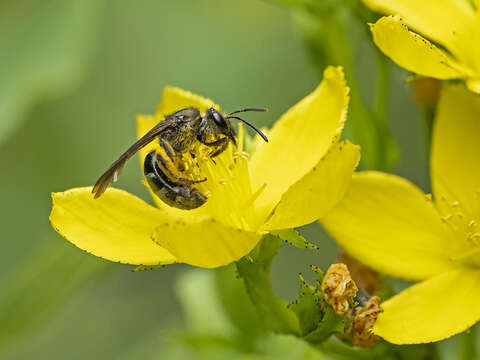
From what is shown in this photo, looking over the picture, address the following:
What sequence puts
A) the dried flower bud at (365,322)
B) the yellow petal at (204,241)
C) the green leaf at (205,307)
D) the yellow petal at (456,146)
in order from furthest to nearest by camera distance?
1. the green leaf at (205,307)
2. the yellow petal at (456,146)
3. the dried flower bud at (365,322)
4. the yellow petal at (204,241)

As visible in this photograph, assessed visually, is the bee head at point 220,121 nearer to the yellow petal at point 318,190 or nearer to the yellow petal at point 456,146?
the yellow petal at point 318,190

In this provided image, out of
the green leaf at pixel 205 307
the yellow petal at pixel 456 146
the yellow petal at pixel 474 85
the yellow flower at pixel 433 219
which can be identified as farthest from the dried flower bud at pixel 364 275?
the green leaf at pixel 205 307

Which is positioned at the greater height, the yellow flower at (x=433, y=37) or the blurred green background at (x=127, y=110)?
the yellow flower at (x=433, y=37)

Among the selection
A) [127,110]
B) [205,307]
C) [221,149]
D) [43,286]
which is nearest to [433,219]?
[221,149]

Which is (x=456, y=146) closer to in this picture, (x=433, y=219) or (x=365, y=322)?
(x=433, y=219)

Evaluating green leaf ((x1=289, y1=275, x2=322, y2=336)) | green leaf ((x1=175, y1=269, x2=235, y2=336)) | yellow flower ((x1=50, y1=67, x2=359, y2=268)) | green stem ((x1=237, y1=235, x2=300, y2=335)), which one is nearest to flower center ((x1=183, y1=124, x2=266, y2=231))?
yellow flower ((x1=50, y1=67, x2=359, y2=268))

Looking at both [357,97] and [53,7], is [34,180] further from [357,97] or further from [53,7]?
[357,97]
